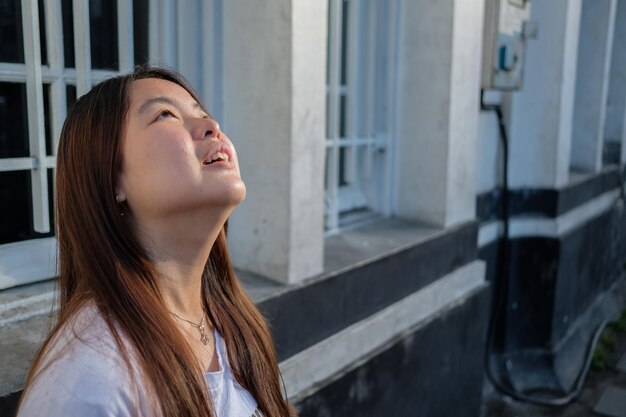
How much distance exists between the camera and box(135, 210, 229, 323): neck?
1293mm

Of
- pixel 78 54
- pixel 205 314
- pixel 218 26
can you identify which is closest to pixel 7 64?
pixel 78 54

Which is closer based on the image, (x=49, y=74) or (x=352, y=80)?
(x=49, y=74)

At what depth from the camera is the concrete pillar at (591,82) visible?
6.41 metres

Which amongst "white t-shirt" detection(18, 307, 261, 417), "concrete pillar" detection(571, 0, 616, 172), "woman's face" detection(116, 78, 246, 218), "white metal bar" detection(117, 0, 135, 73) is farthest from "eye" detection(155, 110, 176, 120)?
"concrete pillar" detection(571, 0, 616, 172)

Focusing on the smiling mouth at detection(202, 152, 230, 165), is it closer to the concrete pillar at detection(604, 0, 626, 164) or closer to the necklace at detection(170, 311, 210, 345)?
the necklace at detection(170, 311, 210, 345)

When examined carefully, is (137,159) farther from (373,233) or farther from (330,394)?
(373,233)

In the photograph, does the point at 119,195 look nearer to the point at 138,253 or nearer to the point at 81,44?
the point at 138,253

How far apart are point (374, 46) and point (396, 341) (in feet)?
5.31

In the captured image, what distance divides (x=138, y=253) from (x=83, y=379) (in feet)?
1.01

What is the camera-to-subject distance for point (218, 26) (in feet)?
8.11

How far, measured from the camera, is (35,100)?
6.40ft

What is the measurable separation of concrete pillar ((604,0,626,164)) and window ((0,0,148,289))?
6742mm

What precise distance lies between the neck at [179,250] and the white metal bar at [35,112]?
2.87 ft

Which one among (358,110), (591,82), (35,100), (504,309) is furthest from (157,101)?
(591,82)
